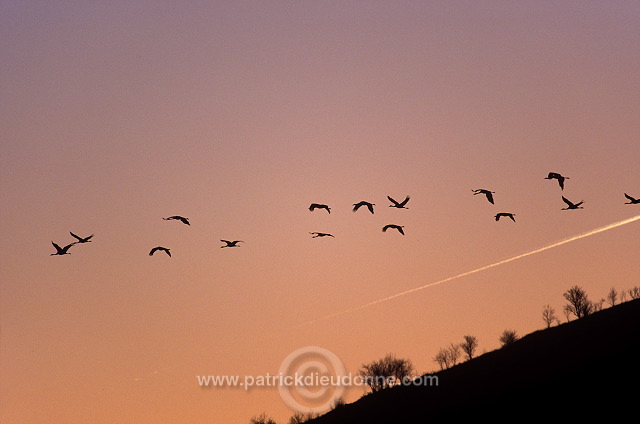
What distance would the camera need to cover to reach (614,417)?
5772 cm

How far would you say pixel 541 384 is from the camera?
6931 centimetres

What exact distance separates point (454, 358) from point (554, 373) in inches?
3153

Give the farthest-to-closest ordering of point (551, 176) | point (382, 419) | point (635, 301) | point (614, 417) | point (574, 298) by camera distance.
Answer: point (574, 298) < point (635, 301) < point (382, 419) < point (614, 417) < point (551, 176)

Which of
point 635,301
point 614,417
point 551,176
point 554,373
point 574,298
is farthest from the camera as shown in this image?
point 574,298

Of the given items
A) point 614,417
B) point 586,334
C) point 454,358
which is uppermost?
point 454,358

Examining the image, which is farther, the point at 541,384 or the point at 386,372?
the point at 386,372

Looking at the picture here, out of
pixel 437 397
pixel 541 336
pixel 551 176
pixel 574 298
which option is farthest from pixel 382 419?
pixel 574 298

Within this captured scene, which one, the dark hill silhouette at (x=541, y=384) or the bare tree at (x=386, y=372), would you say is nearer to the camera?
the dark hill silhouette at (x=541, y=384)

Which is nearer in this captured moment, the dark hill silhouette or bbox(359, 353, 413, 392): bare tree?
the dark hill silhouette

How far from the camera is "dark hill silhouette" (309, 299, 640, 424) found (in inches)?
2450

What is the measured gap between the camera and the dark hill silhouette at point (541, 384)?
62.2 metres

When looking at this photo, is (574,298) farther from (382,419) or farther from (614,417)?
(614,417)

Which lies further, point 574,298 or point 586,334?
point 574,298

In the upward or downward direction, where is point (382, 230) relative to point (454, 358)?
downward
